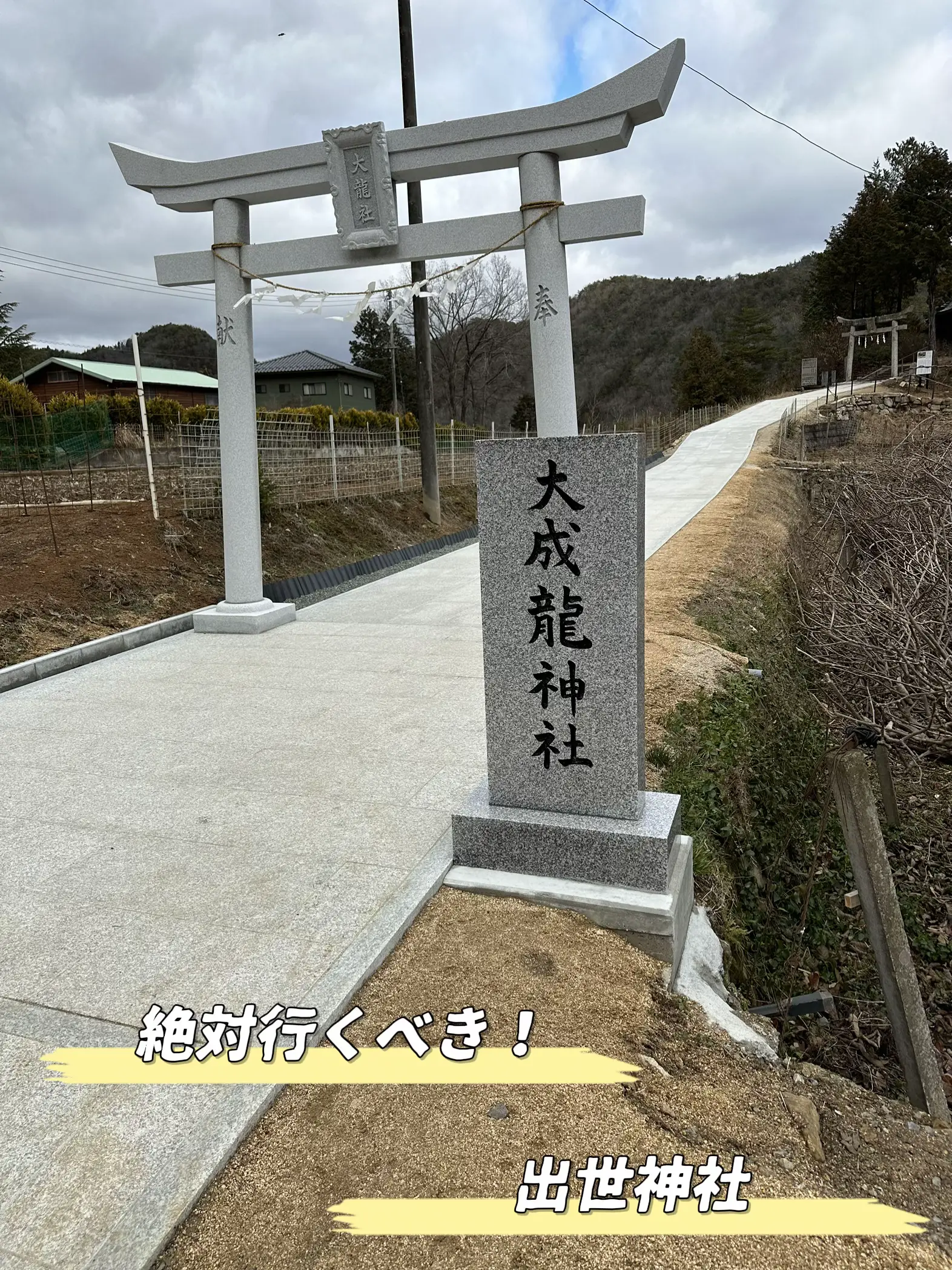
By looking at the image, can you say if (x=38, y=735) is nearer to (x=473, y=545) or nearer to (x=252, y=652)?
(x=252, y=652)

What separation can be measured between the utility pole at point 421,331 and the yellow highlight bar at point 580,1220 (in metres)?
13.9

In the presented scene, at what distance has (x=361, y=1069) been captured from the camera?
7.31ft

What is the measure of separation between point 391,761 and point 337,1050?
7.38 feet

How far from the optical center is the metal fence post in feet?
44.0

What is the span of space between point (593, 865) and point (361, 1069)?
3.80ft

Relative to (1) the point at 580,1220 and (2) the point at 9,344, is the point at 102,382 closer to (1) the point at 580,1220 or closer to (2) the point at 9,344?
(2) the point at 9,344

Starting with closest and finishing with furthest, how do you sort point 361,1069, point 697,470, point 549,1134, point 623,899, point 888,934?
point 549,1134 < point 361,1069 < point 888,934 < point 623,899 < point 697,470

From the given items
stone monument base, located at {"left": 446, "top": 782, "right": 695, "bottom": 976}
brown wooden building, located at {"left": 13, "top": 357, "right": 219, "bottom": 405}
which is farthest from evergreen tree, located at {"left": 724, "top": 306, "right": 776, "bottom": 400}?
stone monument base, located at {"left": 446, "top": 782, "right": 695, "bottom": 976}

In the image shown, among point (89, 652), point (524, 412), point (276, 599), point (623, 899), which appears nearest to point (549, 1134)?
point (623, 899)

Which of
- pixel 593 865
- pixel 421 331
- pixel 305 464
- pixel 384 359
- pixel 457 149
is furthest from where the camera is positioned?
pixel 384 359

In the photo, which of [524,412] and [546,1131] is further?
[524,412]

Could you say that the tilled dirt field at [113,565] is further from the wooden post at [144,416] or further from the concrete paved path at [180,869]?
the concrete paved path at [180,869]

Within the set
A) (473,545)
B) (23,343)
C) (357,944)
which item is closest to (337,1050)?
(357,944)

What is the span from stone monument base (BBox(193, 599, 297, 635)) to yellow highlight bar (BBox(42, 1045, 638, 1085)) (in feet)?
18.6
